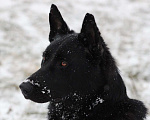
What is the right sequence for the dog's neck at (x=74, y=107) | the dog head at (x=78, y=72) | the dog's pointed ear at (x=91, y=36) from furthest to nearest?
the dog's neck at (x=74, y=107) < the dog head at (x=78, y=72) < the dog's pointed ear at (x=91, y=36)

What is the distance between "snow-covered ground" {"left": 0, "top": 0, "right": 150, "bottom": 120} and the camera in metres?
5.07

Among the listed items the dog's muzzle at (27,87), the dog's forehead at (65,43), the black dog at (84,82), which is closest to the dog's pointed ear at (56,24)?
the dog's forehead at (65,43)

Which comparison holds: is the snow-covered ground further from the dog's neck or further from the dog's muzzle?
the dog's muzzle

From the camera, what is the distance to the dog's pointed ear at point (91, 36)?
108 inches

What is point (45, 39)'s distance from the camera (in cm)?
744

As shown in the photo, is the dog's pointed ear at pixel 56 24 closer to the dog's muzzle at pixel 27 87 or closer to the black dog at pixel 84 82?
the black dog at pixel 84 82

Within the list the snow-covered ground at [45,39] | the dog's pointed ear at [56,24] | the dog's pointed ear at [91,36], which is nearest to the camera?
the dog's pointed ear at [91,36]

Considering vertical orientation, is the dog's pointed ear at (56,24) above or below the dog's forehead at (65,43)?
above

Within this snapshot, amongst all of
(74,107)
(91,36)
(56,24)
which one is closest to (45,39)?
(56,24)

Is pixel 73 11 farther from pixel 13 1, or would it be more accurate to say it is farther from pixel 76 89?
pixel 76 89

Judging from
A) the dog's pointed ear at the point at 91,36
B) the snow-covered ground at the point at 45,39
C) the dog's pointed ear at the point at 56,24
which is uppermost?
the snow-covered ground at the point at 45,39

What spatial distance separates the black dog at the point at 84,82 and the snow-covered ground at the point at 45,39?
67.4 inches

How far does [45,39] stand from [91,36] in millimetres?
4684

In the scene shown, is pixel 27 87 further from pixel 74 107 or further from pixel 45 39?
pixel 45 39
